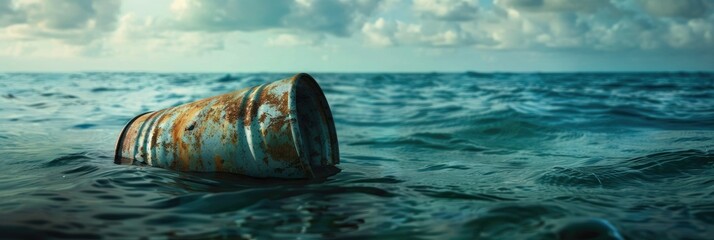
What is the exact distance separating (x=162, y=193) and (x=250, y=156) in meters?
0.70

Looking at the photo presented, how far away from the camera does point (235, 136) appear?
392 centimetres

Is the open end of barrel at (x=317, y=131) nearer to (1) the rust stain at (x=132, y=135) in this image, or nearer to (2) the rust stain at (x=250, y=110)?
(2) the rust stain at (x=250, y=110)

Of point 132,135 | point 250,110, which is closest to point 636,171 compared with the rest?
point 250,110

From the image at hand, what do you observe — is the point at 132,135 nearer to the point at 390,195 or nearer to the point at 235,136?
the point at 235,136

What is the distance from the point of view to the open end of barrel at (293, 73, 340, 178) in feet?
15.3

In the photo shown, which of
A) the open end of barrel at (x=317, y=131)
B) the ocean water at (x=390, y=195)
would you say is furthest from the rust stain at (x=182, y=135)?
the open end of barrel at (x=317, y=131)

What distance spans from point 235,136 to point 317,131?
109 centimetres

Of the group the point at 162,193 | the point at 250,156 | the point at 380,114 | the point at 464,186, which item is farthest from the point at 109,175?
the point at 380,114

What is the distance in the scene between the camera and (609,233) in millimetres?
2658

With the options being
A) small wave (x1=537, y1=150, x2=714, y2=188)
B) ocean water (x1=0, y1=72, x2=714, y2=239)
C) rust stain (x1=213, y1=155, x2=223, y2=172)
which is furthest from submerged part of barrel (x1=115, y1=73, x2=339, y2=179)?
small wave (x1=537, y1=150, x2=714, y2=188)

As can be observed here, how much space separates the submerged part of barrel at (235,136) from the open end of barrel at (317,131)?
0.06 m

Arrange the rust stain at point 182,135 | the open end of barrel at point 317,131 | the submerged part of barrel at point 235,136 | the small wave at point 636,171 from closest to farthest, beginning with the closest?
the submerged part of barrel at point 235,136
the rust stain at point 182,135
the small wave at point 636,171
the open end of barrel at point 317,131

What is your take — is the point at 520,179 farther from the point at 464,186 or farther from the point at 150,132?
the point at 150,132

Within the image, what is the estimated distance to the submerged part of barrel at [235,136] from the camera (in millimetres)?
3820
